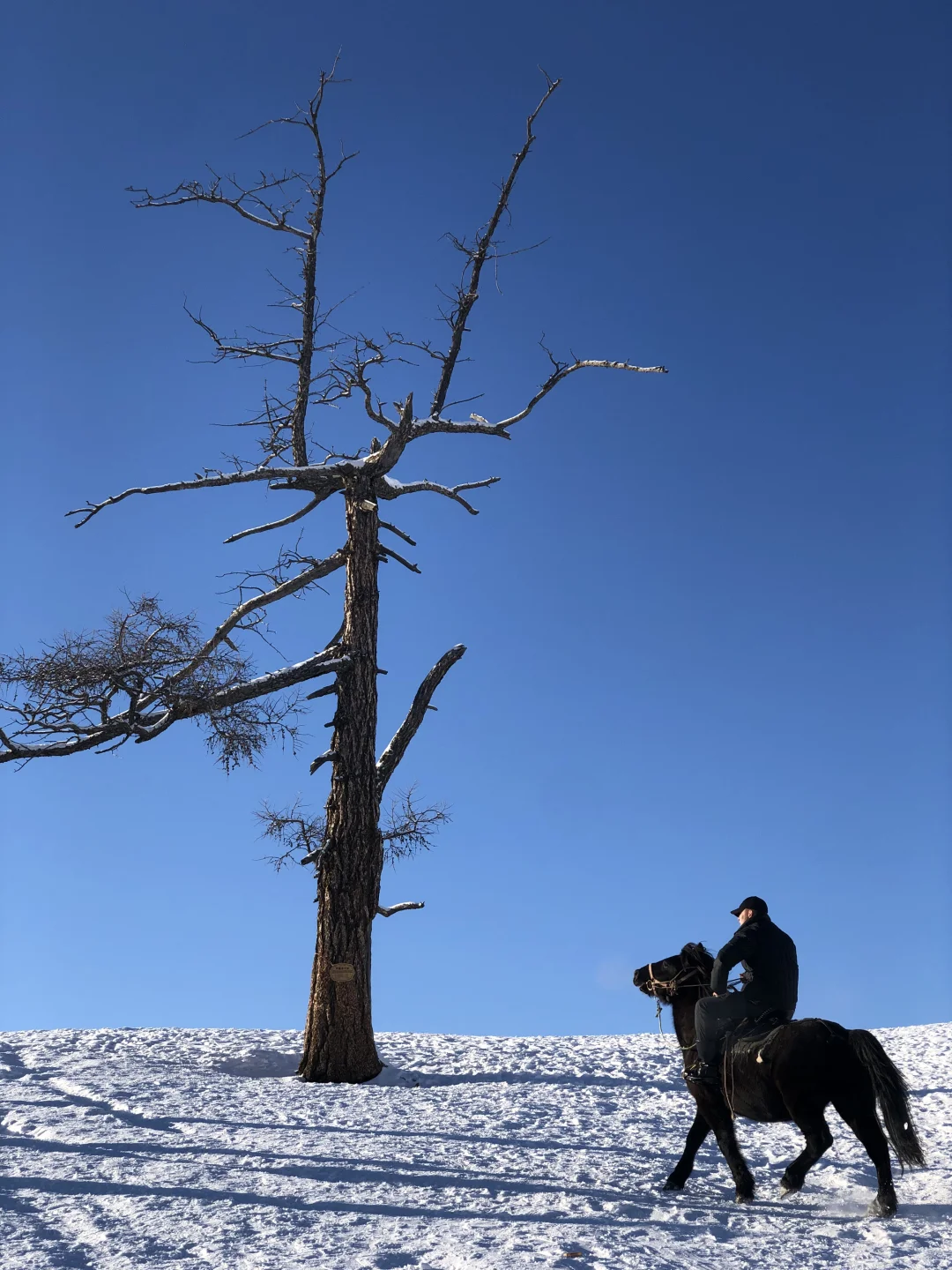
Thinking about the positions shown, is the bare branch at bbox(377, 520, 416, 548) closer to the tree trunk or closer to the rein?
the tree trunk

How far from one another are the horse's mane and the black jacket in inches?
8.4

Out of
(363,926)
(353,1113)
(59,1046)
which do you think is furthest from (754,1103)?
(59,1046)

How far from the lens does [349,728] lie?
565 inches

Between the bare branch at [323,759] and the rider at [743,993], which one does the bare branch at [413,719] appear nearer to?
the bare branch at [323,759]

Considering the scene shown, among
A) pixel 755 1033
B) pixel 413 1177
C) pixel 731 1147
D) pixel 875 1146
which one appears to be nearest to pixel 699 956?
pixel 755 1033

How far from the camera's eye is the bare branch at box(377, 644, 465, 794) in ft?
48.9

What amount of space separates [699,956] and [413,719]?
8074 mm

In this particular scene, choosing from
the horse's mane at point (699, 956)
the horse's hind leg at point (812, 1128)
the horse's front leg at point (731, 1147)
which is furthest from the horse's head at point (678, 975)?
the horse's hind leg at point (812, 1128)

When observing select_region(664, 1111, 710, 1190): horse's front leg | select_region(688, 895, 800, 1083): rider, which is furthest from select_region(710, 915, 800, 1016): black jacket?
select_region(664, 1111, 710, 1190): horse's front leg

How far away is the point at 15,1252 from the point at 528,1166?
3.90m

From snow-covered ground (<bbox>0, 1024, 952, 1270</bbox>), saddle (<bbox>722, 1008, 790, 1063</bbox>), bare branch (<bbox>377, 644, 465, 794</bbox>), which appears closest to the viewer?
snow-covered ground (<bbox>0, 1024, 952, 1270</bbox>)

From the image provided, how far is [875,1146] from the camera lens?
663 centimetres

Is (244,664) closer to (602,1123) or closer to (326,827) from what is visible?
(326,827)

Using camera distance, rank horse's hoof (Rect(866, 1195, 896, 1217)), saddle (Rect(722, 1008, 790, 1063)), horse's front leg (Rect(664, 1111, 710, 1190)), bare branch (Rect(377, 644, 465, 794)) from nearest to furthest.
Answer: horse's hoof (Rect(866, 1195, 896, 1217)) → saddle (Rect(722, 1008, 790, 1063)) → horse's front leg (Rect(664, 1111, 710, 1190)) → bare branch (Rect(377, 644, 465, 794))
